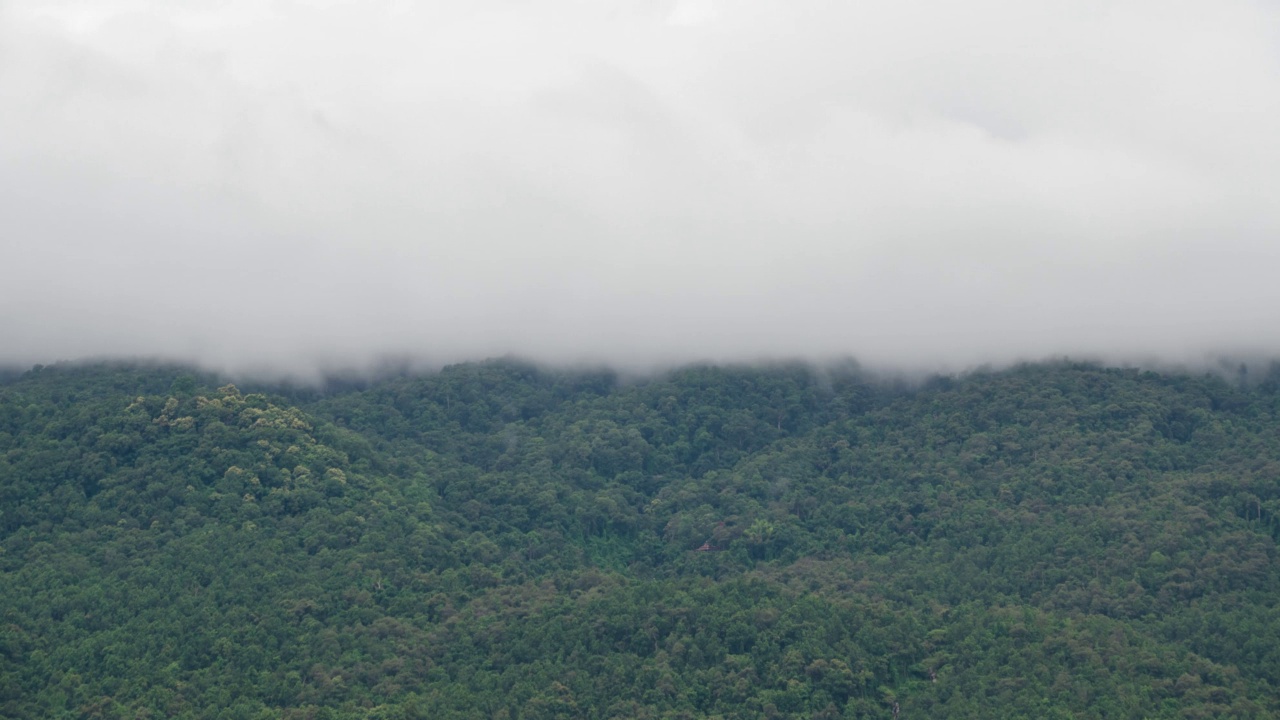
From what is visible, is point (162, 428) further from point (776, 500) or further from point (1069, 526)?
point (1069, 526)

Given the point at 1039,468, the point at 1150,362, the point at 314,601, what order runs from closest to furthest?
1. the point at 314,601
2. the point at 1039,468
3. the point at 1150,362

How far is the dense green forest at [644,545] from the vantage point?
3642 inches

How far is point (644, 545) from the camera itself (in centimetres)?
11569

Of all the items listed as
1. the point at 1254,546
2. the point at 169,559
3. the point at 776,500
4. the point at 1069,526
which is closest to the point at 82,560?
the point at 169,559

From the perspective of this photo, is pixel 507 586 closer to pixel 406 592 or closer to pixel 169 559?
pixel 406 592

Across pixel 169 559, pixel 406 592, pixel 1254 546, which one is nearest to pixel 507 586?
pixel 406 592

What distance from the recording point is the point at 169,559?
100000 mm

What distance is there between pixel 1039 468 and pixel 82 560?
58.3 m

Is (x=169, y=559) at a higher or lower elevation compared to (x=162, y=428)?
lower

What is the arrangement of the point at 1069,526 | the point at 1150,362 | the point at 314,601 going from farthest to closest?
the point at 1150,362 → the point at 1069,526 → the point at 314,601

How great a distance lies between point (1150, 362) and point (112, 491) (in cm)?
6911

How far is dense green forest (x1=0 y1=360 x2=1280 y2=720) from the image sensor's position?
303ft

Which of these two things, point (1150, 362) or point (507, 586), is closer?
point (507, 586)

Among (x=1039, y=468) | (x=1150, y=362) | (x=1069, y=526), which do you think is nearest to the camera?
(x=1069, y=526)
